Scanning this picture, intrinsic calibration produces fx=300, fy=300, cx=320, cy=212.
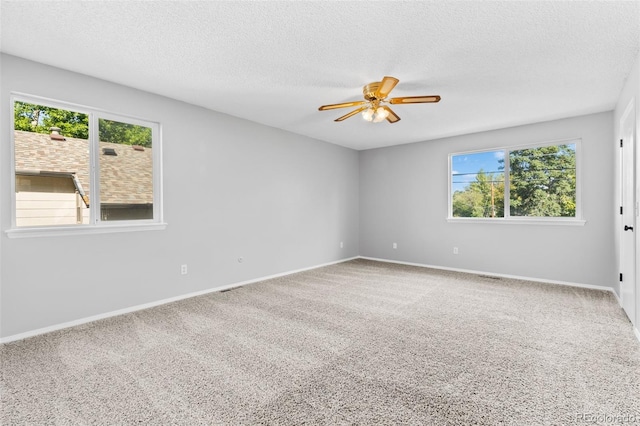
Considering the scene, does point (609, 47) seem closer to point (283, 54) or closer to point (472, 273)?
point (283, 54)

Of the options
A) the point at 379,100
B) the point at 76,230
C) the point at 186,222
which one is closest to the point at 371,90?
the point at 379,100

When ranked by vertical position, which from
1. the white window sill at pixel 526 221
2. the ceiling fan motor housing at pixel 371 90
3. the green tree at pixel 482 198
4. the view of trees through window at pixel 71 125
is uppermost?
the ceiling fan motor housing at pixel 371 90

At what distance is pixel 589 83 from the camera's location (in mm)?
3162

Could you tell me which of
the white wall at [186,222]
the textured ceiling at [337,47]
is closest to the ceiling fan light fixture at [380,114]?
the textured ceiling at [337,47]

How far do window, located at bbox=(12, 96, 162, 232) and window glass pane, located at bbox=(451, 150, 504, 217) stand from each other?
16.0 feet

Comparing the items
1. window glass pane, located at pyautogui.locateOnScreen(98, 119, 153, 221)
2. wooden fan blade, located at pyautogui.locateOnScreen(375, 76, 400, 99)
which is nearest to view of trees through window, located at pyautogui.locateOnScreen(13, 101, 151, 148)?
window glass pane, located at pyautogui.locateOnScreen(98, 119, 153, 221)

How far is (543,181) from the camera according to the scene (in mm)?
4672

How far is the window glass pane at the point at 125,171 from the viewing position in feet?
10.6

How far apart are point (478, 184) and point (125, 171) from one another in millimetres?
5361

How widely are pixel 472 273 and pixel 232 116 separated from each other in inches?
185

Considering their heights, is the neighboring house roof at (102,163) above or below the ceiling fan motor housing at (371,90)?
below

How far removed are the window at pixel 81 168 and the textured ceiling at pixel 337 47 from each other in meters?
0.49

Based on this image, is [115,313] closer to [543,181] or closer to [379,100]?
[379,100]

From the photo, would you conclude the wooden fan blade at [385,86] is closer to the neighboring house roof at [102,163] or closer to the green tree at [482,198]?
the neighboring house roof at [102,163]
